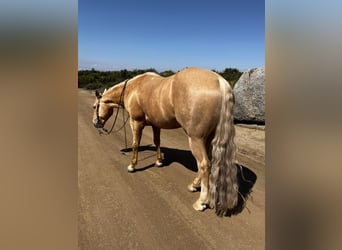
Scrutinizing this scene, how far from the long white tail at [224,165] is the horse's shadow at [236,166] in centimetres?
16

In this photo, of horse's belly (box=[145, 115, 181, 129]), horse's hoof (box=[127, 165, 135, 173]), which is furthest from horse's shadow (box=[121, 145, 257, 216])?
horse's belly (box=[145, 115, 181, 129])

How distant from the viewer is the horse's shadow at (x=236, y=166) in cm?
307

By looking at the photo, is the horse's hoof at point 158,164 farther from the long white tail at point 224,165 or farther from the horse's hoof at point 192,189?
the long white tail at point 224,165

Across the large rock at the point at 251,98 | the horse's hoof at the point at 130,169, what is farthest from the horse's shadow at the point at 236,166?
the large rock at the point at 251,98

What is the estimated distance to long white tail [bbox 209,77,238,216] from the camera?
9.11 ft

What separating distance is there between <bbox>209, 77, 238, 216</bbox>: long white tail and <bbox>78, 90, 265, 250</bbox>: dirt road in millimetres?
176

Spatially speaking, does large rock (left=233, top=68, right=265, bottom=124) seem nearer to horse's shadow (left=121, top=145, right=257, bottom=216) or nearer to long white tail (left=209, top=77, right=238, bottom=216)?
horse's shadow (left=121, top=145, right=257, bottom=216)

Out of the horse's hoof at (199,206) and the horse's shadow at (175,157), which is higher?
the horse's shadow at (175,157)

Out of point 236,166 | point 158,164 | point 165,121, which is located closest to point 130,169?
point 158,164

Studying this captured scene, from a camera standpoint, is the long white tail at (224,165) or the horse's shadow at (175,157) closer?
the long white tail at (224,165)
